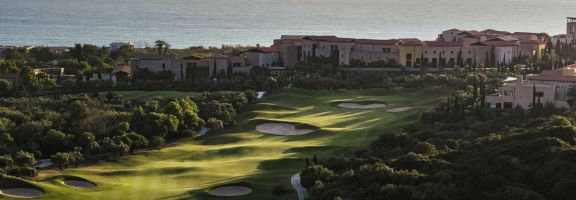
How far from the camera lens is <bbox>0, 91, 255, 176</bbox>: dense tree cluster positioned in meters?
49.9

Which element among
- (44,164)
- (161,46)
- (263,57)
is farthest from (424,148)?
(161,46)

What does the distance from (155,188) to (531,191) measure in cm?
1566

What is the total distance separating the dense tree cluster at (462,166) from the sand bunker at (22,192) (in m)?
10.00

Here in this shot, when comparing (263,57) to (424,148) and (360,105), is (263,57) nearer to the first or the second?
(360,105)

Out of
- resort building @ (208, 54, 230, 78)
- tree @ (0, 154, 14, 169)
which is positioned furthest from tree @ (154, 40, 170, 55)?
tree @ (0, 154, 14, 169)

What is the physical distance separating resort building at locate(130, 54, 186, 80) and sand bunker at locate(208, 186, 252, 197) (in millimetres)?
36565

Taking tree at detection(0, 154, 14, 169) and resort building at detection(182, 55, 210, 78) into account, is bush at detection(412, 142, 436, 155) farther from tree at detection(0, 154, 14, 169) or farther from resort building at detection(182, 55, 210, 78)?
resort building at detection(182, 55, 210, 78)

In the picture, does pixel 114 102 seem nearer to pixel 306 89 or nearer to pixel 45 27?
pixel 306 89

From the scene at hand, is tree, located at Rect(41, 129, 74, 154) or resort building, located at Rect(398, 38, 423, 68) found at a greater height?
resort building, located at Rect(398, 38, 423, 68)

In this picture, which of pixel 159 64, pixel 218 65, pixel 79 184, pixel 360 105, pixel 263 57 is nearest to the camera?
pixel 79 184

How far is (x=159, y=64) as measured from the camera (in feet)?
259

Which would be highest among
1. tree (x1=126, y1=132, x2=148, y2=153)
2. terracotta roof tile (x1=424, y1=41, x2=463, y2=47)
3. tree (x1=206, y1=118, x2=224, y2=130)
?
terracotta roof tile (x1=424, y1=41, x2=463, y2=47)

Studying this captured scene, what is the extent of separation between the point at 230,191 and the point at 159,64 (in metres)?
38.0

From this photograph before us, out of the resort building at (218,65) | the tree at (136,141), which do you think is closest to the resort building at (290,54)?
the resort building at (218,65)
